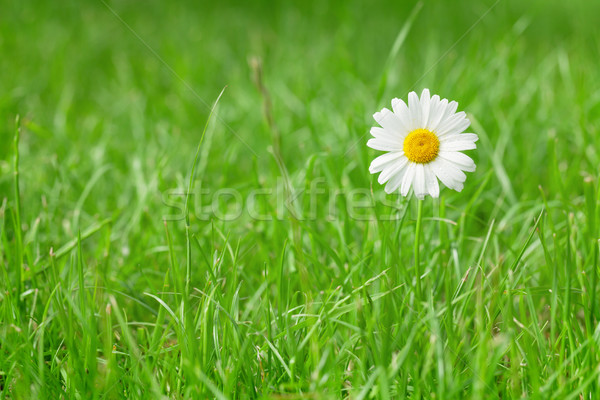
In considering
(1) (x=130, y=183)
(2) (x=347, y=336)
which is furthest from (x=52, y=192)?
(2) (x=347, y=336)

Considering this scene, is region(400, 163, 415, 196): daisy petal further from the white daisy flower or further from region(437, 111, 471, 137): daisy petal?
region(437, 111, 471, 137): daisy petal

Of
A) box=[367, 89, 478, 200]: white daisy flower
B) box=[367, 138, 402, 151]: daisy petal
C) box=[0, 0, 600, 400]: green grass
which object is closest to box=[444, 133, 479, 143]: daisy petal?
box=[367, 89, 478, 200]: white daisy flower

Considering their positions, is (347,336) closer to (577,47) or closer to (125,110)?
(125,110)

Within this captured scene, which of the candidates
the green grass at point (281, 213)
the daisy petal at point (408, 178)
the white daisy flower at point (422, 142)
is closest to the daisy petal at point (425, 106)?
the white daisy flower at point (422, 142)

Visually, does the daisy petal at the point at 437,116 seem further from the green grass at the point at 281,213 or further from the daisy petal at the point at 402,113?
the green grass at the point at 281,213

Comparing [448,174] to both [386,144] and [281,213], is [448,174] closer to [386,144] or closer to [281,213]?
[386,144]

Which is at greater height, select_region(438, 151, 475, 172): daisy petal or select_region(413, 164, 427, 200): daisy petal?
select_region(438, 151, 475, 172): daisy petal
